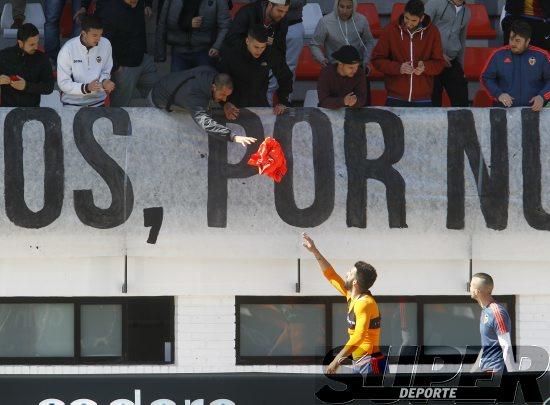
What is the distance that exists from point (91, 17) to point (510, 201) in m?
Result: 3.81

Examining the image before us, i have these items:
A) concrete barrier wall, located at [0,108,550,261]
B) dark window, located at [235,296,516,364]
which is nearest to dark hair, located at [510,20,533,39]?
concrete barrier wall, located at [0,108,550,261]

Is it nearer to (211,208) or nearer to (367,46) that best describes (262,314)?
(211,208)

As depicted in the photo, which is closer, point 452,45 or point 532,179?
point 532,179

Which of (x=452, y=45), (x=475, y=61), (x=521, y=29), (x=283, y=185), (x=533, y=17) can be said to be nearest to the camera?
(x=283, y=185)

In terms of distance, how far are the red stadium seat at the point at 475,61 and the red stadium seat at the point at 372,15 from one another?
35.4 inches

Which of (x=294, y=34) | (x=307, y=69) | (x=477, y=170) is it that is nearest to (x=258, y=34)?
(x=294, y=34)

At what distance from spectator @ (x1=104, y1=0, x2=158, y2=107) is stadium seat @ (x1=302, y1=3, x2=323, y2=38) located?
2.03m

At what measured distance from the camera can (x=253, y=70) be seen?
13250 millimetres

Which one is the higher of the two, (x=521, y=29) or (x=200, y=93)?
(x=521, y=29)

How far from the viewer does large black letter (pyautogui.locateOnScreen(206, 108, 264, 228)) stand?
1330cm

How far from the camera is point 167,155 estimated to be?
13.3 m

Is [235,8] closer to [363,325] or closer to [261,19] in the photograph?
[261,19]

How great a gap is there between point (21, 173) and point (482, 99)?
4.44 m

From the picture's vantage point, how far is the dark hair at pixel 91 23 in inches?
525
